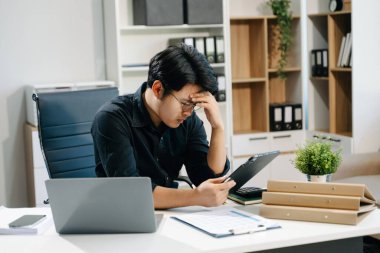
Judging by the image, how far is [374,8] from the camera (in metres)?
4.84

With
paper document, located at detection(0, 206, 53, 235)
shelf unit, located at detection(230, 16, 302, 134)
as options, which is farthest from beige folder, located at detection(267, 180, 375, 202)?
shelf unit, located at detection(230, 16, 302, 134)

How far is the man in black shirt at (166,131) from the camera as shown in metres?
2.47

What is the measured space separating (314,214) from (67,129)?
1.52 metres

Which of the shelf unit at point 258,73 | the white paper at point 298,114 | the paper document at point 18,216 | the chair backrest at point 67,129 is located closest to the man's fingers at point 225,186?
the paper document at point 18,216

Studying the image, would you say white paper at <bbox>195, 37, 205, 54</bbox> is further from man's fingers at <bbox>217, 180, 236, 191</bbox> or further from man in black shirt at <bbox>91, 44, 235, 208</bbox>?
man's fingers at <bbox>217, 180, 236, 191</bbox>

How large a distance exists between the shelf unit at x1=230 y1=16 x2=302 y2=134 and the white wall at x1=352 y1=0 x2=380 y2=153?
2.22ft

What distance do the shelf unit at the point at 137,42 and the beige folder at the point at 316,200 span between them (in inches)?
106

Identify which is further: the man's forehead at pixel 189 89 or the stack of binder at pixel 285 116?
the stack of binder at pixel 285 116

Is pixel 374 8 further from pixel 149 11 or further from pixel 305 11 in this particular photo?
pixel 149 11

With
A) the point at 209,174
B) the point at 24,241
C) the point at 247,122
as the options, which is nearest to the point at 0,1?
the point at 247,122

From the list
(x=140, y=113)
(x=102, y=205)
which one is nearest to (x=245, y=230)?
Answer: (x=102, y=205)

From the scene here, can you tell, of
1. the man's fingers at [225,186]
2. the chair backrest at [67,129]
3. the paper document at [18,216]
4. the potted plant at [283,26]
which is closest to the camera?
the paper document at [18,216]

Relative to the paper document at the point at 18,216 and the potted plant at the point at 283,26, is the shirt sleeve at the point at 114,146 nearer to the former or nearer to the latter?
the paper document at the point at 18,216

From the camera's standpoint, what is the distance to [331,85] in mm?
5191
